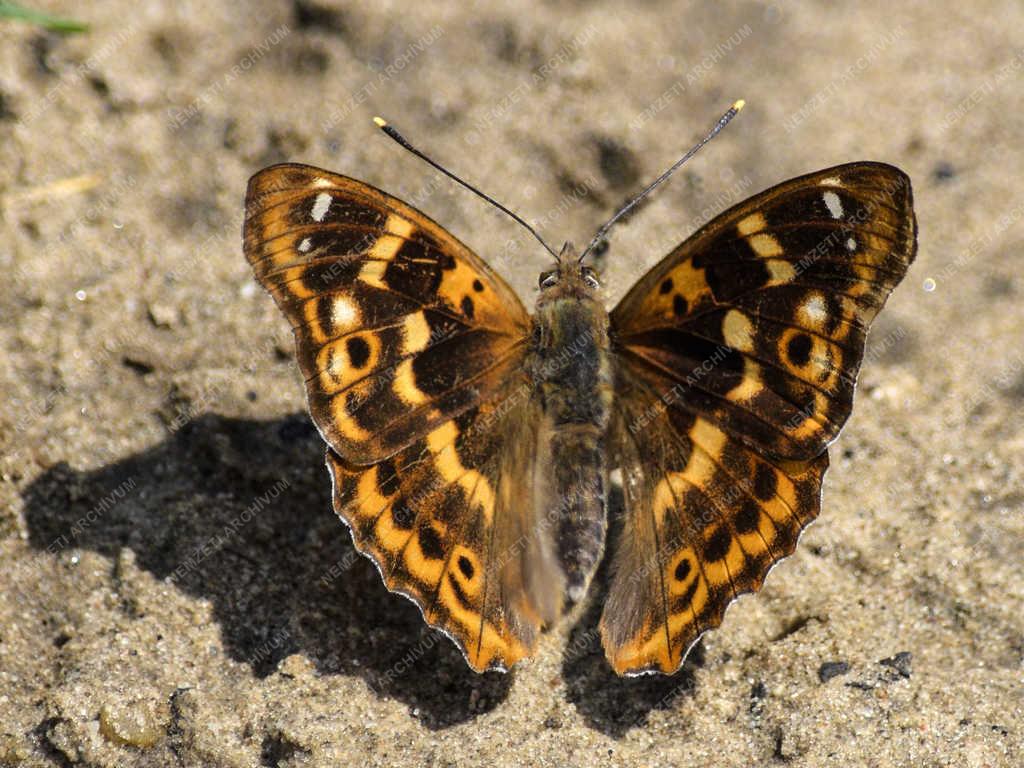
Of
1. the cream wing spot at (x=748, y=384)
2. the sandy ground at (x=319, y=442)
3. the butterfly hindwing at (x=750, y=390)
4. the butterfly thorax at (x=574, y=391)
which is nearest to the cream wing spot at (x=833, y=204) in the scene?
the butterfly hindwing at (x=750, y=390)

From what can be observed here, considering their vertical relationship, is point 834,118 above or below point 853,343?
above

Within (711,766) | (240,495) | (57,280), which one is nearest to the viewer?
(711,766)

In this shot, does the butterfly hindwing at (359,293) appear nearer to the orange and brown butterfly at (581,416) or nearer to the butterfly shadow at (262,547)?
the orange and brown butterfly at (581,416)

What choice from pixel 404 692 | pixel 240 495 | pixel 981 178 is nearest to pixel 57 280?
pixel 240 495

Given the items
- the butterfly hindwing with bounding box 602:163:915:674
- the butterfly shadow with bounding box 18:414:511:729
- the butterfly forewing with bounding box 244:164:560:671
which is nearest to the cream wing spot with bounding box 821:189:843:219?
the butterfly hindwing with bounding box 602:163:915:674

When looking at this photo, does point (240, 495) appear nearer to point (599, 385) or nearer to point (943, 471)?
point (599, 385)

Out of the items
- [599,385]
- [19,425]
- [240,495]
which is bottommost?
[19,425]

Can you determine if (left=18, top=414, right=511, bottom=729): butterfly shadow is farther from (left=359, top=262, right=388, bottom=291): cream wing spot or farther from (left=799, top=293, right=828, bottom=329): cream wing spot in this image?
(left=799, top=293, right=828, bottom=329): cream wing spot

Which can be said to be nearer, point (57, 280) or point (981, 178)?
point (57, 280)
